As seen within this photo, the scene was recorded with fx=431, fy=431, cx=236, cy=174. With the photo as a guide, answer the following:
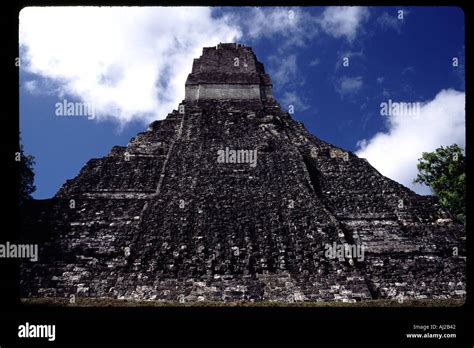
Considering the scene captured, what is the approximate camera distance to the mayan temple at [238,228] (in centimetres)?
1017

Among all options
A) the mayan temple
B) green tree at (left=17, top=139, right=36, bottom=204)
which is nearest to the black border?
the mayan temple

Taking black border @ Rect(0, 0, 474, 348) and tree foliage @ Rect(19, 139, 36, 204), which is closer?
black border @ Rect(0, 0, 474, 348)

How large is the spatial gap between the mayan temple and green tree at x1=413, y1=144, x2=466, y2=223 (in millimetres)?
5852

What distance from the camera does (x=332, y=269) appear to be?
10.6 metres

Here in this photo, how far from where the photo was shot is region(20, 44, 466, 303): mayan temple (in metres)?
10.2

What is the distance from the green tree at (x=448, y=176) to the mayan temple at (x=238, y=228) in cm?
585

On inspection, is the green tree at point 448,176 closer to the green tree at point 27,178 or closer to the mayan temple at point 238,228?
the mayan temple at point 238,228

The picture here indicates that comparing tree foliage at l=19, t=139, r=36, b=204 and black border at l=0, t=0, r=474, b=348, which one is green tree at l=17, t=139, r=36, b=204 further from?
black border at l=0, t=0, r=474, b=348
